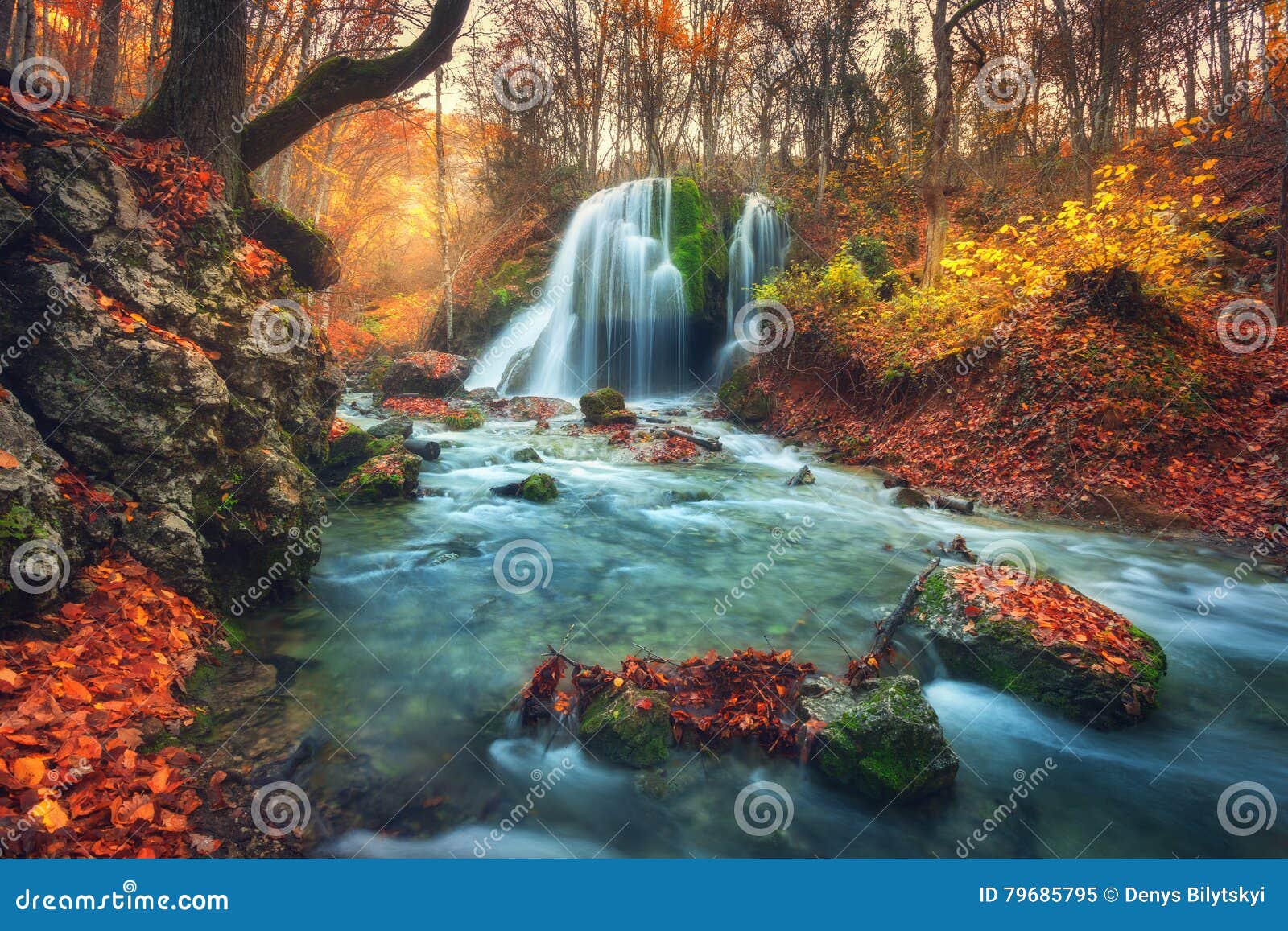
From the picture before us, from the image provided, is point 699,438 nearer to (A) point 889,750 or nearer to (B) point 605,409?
(B) point 605,409

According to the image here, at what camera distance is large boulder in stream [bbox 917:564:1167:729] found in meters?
3.84

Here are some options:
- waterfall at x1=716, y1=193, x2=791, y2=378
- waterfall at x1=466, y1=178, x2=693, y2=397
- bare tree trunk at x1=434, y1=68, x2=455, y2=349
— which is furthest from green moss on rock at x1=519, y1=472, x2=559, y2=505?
bare tree trunk at x1=434, y1=68, x2=455, y2=349

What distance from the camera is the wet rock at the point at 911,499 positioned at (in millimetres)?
8414

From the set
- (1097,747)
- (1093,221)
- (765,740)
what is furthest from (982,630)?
(1093,221)

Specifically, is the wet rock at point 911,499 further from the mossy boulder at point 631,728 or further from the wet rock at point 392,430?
the wet rock at point 392,430

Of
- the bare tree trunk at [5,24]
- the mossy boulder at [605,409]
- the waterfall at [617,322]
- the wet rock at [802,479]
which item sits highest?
the bare tree trunk at [5,24]

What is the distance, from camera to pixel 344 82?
21.0 ft

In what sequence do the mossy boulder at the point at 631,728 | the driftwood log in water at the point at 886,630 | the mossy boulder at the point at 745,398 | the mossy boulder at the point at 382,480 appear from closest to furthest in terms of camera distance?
the mossy boulder at the point at 631,728
the driftwood log in water at the point at 886,630
the mossy boulder at the point at 382,480
the mossy boulder at the point at 745,398

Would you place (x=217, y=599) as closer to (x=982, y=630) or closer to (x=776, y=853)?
(x=776, y=853)

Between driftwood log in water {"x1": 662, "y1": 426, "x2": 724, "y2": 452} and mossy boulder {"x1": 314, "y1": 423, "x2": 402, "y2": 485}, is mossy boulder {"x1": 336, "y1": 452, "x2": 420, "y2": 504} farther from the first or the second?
driftwood log in water {"x1": 662, "y1": 426, "x2": 724, "y2": 452}

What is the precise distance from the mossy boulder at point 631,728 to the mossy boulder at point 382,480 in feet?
19.0

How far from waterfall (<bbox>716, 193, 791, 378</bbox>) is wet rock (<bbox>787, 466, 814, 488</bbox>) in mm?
7734

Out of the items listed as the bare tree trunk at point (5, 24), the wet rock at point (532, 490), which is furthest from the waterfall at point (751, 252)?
the bare tree trunk at point (5, 24)

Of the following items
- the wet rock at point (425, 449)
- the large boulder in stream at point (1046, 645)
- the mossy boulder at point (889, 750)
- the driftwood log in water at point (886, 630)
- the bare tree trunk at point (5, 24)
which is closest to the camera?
the mossy boulder at point (889, 750)
